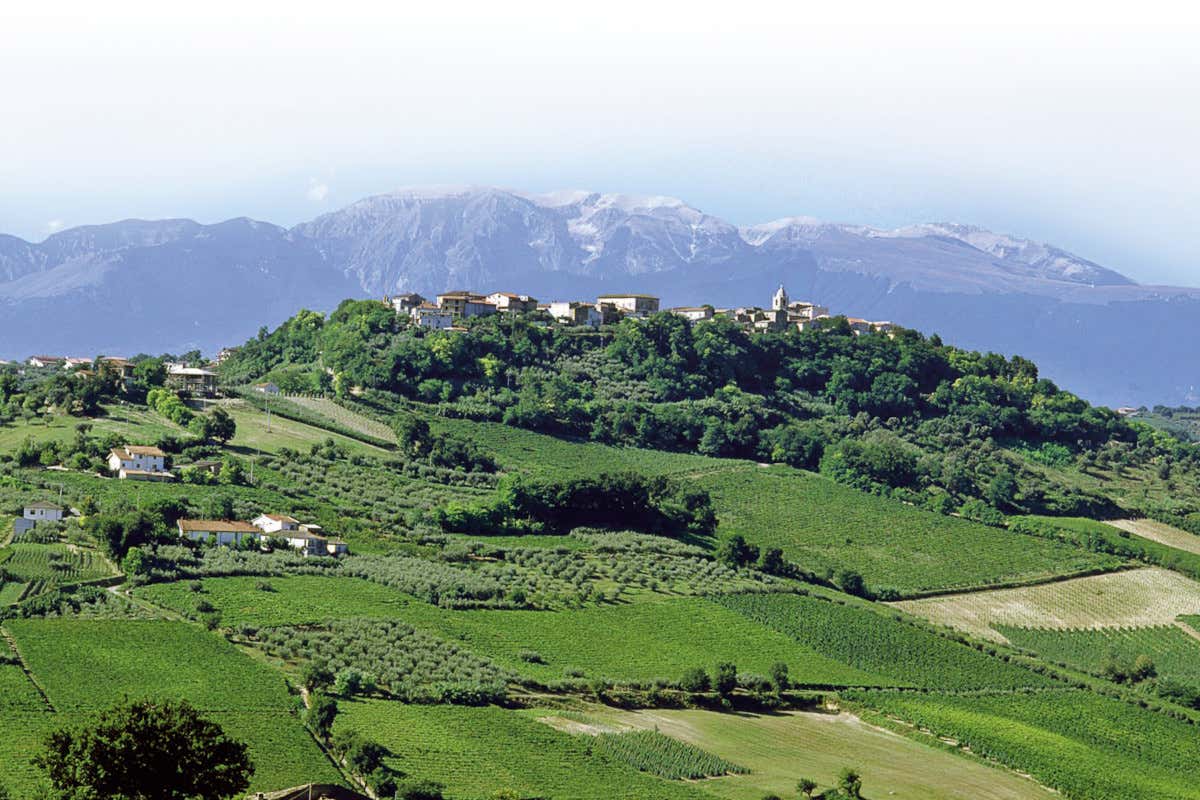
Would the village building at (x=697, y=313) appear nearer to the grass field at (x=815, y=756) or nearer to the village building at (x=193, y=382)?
the village building at (x=193, y=382)

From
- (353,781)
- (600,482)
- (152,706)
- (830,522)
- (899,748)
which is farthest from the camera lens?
(830,522)

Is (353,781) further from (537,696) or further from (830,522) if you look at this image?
(830,522)

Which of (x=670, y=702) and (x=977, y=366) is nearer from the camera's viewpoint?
(x=670, y=702)

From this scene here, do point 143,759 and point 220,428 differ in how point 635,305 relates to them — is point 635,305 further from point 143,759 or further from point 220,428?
point 143,759

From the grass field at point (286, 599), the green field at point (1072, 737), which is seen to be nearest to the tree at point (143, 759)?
the grass field at point (286, 599)

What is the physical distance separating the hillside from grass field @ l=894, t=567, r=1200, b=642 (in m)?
→ 0.29

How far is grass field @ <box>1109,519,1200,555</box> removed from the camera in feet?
317

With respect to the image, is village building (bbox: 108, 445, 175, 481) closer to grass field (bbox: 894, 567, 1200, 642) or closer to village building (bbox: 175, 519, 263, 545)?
village building (bbox: 175, 519, 263, 545)

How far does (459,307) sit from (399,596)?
65.2 m

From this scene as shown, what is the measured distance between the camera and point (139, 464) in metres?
79.9

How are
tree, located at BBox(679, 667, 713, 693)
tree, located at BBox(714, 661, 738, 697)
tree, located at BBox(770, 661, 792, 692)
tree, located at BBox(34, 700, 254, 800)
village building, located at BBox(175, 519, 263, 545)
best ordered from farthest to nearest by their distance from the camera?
village building, located at BBox(175, 519, 263, 545) < tree, located at BBox(770, 661, 792, 692) < tree, located at BBox(714, 661, 738, 697) < tree, located at BBox(679, 667, 713, 693) < tree, located at BBox(34, 700, 254, 800)

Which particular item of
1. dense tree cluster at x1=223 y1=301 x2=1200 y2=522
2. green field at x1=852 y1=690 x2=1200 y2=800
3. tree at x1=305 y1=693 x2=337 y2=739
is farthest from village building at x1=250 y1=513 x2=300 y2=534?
dense tree cluster at x1=223 y1=301 x2=1200 y2=522

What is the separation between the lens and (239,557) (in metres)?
66.4

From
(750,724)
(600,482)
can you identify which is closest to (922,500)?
(600,482)
